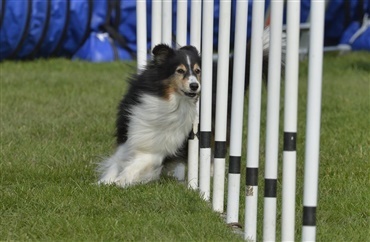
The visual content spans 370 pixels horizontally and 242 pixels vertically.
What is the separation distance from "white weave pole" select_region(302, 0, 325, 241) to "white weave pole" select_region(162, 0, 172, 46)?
2489 mm

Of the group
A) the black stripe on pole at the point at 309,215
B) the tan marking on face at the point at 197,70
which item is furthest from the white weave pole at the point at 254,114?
the tan marking on face at the point at 197,70

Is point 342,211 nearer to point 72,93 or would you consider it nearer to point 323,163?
point 323,163

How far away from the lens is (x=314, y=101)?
154 inches

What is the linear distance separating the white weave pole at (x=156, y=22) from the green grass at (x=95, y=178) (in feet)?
3.25

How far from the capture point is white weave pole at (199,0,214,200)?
5.57 metres

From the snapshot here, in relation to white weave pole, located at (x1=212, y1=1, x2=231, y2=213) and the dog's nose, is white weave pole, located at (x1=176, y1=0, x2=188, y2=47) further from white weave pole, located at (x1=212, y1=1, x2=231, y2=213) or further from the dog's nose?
white weave pole, located at (x1=212, y1=1, x2=231, y2=213)

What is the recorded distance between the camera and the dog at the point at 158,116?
6.17 metres

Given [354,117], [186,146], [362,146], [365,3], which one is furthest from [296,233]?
[365,3]

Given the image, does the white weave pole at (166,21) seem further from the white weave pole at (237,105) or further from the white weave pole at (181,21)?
the white weave pole at (237,105)

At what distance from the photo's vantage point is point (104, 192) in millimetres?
5613

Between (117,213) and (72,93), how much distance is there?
17.8 feet

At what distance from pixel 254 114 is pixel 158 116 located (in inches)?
69.9

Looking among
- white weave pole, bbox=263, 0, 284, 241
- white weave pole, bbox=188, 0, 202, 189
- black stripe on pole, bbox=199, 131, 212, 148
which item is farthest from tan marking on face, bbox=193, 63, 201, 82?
white weave pole, bbox=263, 0, 284, 241

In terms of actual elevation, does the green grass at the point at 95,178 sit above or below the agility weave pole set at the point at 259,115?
below
